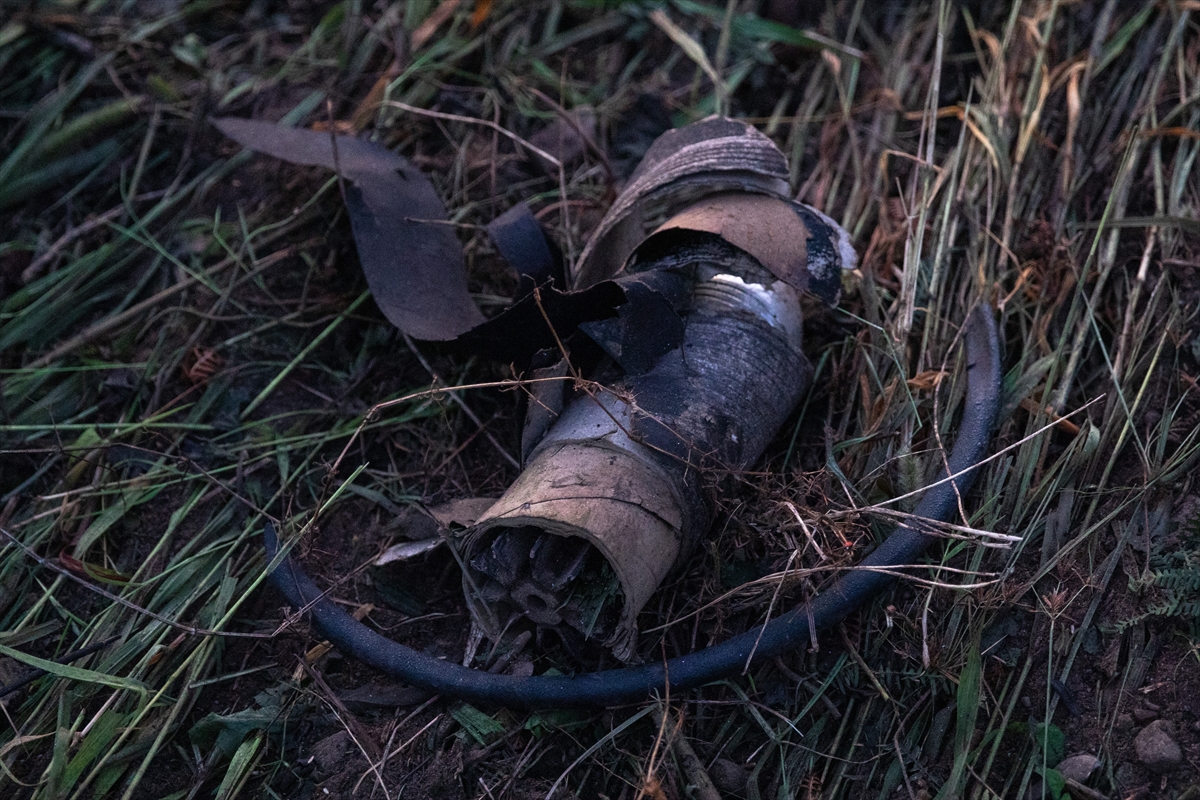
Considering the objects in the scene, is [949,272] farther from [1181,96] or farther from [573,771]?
[573,771]

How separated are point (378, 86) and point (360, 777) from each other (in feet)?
6.29

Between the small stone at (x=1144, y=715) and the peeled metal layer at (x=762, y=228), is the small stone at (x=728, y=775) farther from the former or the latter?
the peeled metal layer at (x=762, y=228)

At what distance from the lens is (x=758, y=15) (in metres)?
2.85

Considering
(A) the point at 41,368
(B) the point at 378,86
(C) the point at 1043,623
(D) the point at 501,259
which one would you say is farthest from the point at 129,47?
(C) the point at 1043,623

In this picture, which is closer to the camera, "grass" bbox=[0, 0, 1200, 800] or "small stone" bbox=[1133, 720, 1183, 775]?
"small stone" bbox=[1133, 720, 1183, 775]

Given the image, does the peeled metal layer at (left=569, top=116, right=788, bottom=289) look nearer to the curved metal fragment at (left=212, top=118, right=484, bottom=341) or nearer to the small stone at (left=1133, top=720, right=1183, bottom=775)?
the curved metal fragment at (left=212, top=118, right=484, bottom=341)

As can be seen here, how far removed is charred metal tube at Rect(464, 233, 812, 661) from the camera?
1.60 meters

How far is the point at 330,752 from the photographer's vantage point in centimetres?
171

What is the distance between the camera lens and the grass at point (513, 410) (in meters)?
1.66

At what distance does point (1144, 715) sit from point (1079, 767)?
0.15 meters

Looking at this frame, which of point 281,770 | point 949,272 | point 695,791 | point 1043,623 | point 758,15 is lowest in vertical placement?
point 281,770

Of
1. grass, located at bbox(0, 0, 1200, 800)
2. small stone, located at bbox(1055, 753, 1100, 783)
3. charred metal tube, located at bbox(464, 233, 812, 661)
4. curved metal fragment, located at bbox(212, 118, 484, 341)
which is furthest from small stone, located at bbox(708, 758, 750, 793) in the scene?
curved metal fragment, located at bbox(212, 118, 484, 341)

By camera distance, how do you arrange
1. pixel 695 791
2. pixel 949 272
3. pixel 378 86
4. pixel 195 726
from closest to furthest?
pixel 695 791
pixel 195 726
pixel 949 272
pixel 378 86

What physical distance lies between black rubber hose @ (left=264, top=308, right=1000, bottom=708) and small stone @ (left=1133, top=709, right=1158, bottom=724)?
1.41 feet
